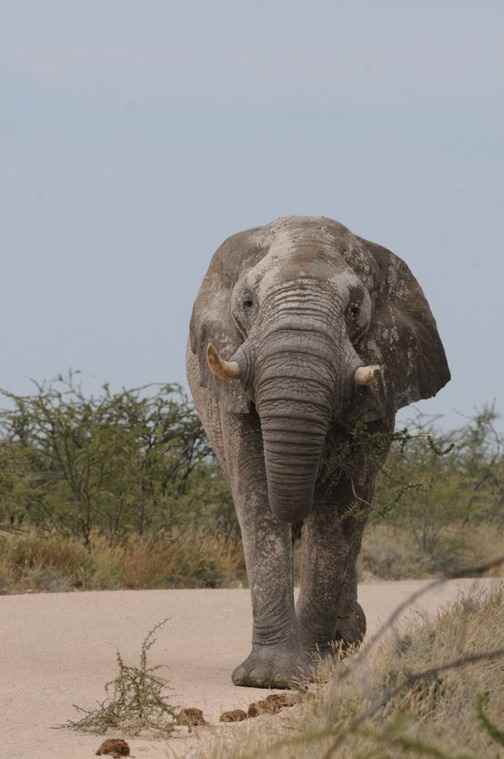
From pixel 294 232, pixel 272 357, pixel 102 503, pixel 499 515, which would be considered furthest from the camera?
pixel 499 515

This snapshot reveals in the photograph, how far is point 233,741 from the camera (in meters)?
7.02

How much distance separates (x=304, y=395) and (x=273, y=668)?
1680 millimetres

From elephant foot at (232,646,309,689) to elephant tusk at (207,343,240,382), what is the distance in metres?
1.64

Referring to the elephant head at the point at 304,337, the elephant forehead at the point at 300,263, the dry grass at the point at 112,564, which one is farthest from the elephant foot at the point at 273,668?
the dry grass at the point at 112,564

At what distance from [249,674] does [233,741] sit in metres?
3.05

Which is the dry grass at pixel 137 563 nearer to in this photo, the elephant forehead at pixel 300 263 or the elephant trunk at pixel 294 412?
the elephant forehead at pixel 300 263

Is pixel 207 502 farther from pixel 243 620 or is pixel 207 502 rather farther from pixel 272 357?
pixel 272 357

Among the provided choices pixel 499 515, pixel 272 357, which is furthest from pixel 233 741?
pixel 499 515

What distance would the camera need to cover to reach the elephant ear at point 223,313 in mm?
10250

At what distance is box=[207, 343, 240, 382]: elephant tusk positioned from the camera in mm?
9703

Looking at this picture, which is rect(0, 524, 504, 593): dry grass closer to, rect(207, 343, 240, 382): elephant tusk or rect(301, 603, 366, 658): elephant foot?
rect(301, 603, 366, 658): elephant foot

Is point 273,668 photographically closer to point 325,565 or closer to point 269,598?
point 269,598

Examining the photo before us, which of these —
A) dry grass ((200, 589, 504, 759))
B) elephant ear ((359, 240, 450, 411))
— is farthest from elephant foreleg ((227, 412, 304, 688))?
elephant ear ((359, 240, 450, 411))

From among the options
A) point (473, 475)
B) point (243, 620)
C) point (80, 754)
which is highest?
point (473, 475)
